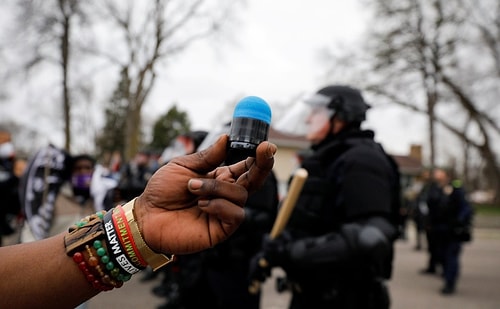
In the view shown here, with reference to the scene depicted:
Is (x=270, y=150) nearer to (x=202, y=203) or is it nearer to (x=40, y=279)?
(x=202, y=203)

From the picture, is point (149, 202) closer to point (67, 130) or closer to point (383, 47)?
point (67, 130)

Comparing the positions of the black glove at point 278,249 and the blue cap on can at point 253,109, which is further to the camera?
the black glove at point 278,249

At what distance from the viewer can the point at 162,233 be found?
49.1 inches

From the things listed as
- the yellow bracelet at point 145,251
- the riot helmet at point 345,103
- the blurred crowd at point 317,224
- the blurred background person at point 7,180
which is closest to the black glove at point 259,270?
the blurred crowd at point 317,224

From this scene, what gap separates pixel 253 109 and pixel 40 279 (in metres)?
0.74

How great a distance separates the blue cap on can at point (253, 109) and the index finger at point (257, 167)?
8cm

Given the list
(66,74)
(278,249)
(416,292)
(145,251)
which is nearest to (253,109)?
(145,251)

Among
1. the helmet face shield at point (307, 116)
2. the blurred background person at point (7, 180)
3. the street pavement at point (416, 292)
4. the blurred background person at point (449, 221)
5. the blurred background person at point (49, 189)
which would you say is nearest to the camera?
the helmet face shield at point (307, 116)

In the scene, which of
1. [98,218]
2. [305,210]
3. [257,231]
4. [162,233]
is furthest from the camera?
[257,231]

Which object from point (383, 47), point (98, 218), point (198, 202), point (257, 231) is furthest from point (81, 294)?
point (383, 47)

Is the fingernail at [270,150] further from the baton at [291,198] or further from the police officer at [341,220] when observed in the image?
the baton at [291,198]

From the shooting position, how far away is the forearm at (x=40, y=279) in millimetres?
1199

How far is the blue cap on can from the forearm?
637mm

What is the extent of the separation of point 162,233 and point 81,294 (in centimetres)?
29
